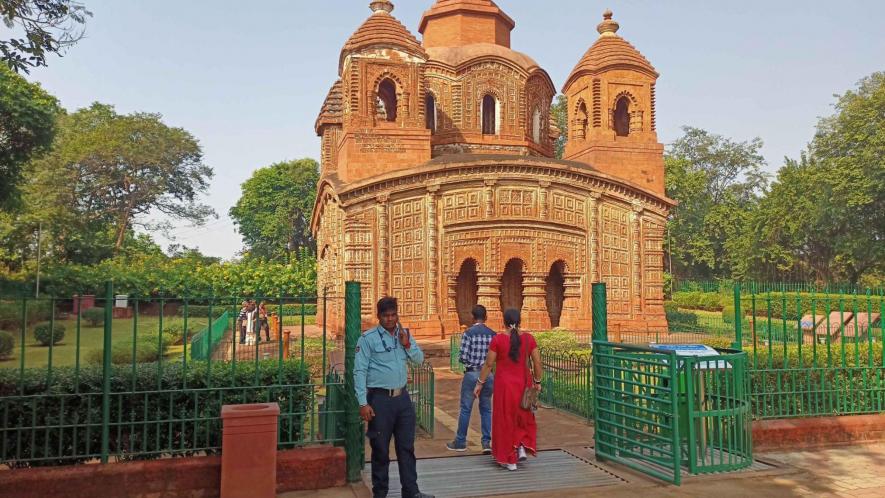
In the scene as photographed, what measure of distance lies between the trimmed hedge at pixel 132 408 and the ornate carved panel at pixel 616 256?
684 inches

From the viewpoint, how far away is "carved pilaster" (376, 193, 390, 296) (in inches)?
795

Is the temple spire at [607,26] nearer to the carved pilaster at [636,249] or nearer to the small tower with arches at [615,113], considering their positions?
the small tower with arches at [615,113]

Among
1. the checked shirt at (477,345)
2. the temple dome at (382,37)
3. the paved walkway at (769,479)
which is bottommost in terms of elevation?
the paved walkway at (769,479)

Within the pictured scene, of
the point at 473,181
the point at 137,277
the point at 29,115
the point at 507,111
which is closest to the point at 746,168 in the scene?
the point at 507,111

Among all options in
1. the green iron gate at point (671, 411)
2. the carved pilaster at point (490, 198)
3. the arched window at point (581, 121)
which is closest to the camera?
the green iron gate at point (671, 411)

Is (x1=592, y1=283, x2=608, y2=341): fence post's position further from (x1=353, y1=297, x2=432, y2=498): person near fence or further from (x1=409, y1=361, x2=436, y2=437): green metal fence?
(x1=409, y1=361, x2=436, y2=437): green metal fence

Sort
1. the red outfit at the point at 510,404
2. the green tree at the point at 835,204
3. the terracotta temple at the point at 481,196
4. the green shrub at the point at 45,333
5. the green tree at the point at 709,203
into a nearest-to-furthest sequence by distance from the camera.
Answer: the red outfit at the point at 510,404, the green shrub at the point at 45,333, the terracotta temple at the point at 481,196, the green tree at the point at 835,204, the green tree at the point at 709,203

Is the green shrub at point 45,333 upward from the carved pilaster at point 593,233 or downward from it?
downward

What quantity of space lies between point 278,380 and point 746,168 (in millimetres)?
53600

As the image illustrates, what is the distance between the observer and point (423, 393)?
30.6ft

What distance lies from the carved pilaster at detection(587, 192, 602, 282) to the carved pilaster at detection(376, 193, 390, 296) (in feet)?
22.9

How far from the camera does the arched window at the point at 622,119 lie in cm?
2511

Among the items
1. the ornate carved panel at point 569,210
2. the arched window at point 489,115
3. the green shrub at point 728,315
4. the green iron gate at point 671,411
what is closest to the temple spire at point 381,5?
the arched window at point 489,115

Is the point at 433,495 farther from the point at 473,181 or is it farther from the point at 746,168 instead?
the point at 746,168
